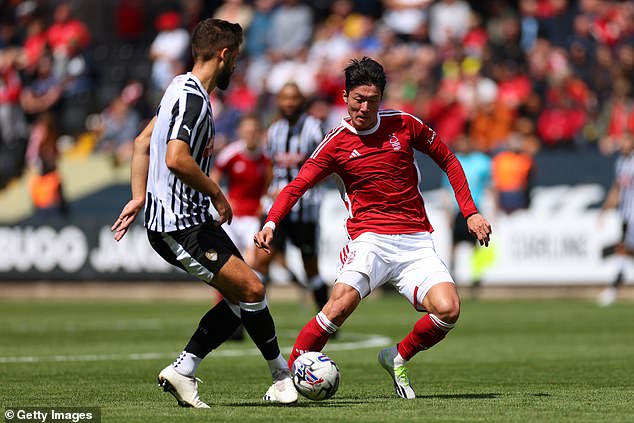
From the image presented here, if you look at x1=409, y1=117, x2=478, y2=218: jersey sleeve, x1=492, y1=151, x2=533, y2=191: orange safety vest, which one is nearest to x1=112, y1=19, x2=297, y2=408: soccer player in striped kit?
x1=409, y1=117, x2=478, y2=218: jersey sleeve

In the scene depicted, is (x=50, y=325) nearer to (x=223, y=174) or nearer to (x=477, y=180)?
(x=223, y=174)

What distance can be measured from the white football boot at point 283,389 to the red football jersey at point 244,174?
7.88m

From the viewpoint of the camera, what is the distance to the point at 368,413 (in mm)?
7977

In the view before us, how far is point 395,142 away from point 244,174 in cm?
733

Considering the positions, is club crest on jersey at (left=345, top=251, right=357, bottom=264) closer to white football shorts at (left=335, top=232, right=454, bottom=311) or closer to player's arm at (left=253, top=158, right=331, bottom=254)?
white football shorts at (left=335, top=232, right=454, bottom=311)

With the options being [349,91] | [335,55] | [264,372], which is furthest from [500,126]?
[349,91]

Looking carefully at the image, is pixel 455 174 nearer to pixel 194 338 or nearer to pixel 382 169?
pixel 382 169

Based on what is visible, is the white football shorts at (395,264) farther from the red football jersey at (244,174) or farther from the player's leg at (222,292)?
the red football jersey at (244,174)

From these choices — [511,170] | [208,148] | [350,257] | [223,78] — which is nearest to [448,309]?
[350,257]

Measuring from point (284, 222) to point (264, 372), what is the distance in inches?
185

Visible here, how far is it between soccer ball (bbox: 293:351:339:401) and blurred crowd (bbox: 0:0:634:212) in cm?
1353

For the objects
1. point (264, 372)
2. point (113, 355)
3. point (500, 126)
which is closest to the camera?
point (264, 372)

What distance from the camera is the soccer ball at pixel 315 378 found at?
8539 millimetres

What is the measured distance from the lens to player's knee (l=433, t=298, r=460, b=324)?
8938 millimetres
